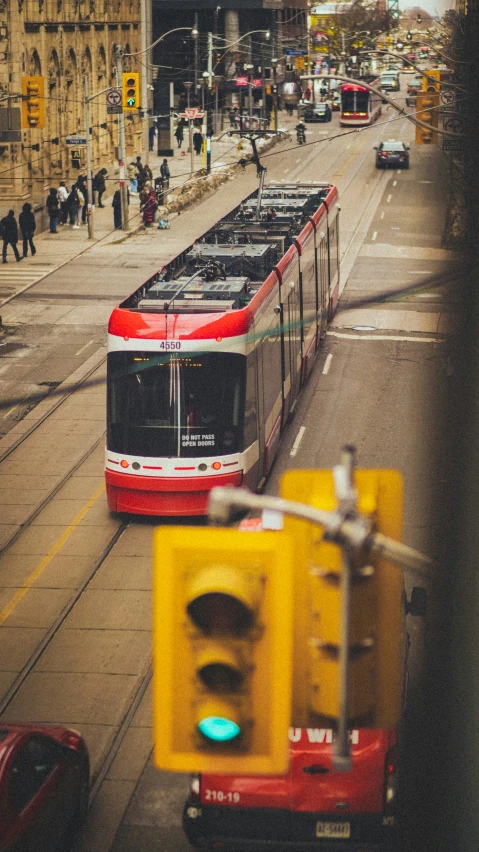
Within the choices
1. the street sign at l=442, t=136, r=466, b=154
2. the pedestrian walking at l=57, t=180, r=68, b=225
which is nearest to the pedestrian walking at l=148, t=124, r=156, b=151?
the pedestrian walking at l=57, t=180, r=68, b=225

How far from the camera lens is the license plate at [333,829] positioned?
8.80 meters

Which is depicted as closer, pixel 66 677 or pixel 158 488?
pixel 66 677

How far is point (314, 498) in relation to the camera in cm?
390

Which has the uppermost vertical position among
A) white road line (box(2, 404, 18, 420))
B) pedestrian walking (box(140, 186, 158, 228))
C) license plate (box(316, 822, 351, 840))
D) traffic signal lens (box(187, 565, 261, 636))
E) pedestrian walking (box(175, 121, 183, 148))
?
traffic signal lens (box(187, 565, 261, 636))

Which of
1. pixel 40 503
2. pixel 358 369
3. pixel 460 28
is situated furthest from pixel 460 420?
pixel 358 369

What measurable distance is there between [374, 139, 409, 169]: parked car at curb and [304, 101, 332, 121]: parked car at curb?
2677 cm

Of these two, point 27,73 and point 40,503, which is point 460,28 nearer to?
point 40,503

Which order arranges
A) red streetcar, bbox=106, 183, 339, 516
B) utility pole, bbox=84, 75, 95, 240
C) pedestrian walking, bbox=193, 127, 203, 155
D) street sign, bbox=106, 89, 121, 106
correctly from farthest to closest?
pedestrian walking, bbox=193, 127, 203, 155
street sign, bbox=106, 89, 121, 106
utility pole, bbox=84, 75, 95, 240
red streetcar, bbox=106, 183, 339, 516

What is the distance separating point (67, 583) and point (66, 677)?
8.85ft

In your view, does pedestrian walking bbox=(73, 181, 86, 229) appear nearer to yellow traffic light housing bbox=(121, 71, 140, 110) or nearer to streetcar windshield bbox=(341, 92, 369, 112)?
yellow traffic light housing bbox=(121, 71, 140, 110)

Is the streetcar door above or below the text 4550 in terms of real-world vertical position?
below

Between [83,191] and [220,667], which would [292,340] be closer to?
[220,667]

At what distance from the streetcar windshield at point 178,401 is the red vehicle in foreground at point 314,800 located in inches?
345

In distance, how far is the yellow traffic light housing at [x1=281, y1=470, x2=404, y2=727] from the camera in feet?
12.5
